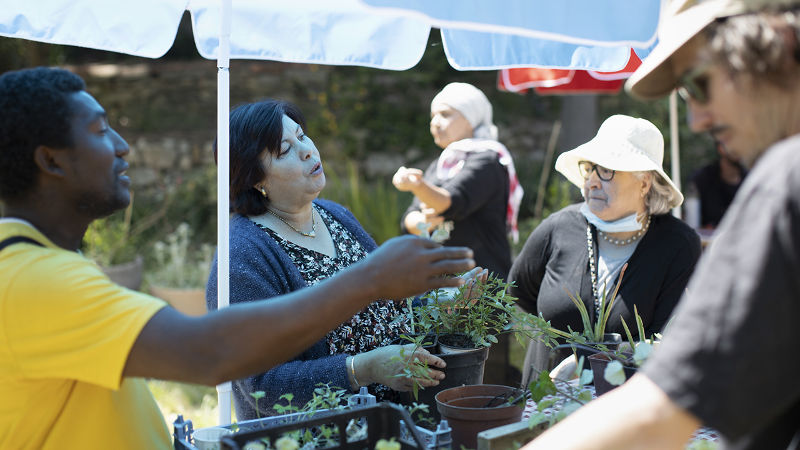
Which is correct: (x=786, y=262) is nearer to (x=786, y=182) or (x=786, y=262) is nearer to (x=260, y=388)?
(x=786, y=182)

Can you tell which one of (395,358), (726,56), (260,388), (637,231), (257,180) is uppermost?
(726,56)

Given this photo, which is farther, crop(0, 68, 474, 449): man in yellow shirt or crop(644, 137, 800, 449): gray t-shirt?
crop(0, 68, 474, 449): man in yellow shirt

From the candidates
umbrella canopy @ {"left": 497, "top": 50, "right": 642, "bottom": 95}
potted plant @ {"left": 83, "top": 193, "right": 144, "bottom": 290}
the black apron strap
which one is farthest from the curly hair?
potted plant @ {"left": 83, "top": 193, "right": 144, "bottom": 290}

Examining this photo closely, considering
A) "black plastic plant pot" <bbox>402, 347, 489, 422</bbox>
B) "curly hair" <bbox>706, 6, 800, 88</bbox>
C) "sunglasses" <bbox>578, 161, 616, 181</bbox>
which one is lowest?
"black plastic plant pot" <bbox>402, 347, 489, 422</bbox>

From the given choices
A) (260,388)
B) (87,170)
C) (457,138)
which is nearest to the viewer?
(87,170)

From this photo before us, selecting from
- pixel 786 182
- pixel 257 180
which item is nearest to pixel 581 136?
pixel 257 180

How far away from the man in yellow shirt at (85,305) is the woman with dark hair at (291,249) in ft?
2.17

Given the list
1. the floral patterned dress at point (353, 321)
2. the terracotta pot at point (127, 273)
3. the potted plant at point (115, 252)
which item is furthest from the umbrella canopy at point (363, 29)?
the terracotta pot at point (127, 273)

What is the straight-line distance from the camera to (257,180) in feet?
8.10

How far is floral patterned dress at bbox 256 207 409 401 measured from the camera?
7.35 feet

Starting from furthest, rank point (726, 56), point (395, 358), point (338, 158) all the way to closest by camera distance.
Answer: point (338, 158), point (395, 358), point (726, 56)

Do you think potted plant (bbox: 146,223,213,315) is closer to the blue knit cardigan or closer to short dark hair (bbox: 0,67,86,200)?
the blue knit cardigan

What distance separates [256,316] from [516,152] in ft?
26.8

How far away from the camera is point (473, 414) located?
162cm
